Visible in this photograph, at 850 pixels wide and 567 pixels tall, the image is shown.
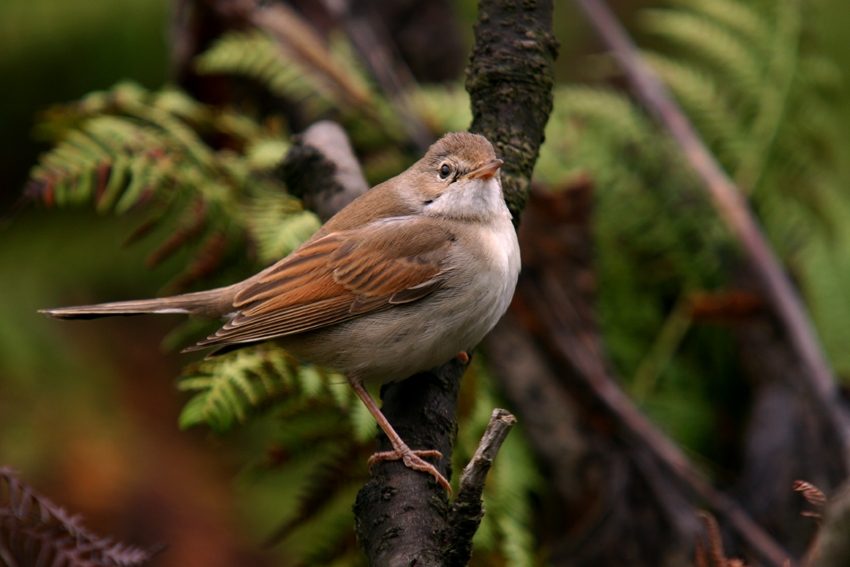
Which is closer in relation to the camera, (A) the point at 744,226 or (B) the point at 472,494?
(B) the point at 472,494

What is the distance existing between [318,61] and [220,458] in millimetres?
2525

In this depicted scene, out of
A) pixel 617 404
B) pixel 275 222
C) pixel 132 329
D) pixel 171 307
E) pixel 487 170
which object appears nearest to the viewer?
pixel 487 170

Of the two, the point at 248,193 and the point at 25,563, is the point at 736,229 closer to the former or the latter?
the point at 248,193

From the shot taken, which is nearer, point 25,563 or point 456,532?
point 456,532

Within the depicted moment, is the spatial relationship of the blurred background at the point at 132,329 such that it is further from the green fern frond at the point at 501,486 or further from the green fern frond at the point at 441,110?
the green fern frond at the point at 501,486

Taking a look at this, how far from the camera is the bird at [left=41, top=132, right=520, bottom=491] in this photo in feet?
8.09

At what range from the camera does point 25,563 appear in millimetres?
1800

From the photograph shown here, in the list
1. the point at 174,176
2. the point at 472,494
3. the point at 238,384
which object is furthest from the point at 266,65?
the point at 472,494

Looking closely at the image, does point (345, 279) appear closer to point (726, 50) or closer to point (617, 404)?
point (617, 404)

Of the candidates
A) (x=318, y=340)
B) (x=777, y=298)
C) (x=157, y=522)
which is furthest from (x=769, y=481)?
(x=157, y=522)

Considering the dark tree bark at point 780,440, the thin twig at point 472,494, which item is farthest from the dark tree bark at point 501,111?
the dark tree bark at point 780,440

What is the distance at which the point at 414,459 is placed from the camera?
6.59 feet

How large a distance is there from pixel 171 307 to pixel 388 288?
790mm

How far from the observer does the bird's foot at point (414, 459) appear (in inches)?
77.5
